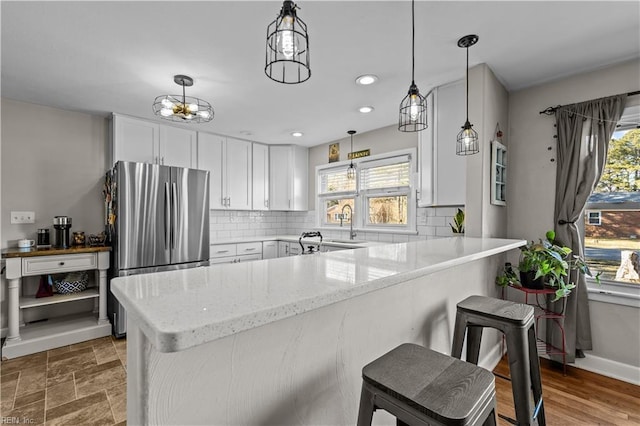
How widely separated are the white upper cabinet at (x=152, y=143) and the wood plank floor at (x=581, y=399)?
4.02 metres

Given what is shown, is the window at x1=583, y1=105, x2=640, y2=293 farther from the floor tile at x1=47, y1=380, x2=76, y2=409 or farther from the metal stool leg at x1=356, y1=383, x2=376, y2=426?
the floor tile at x1=47, y1=380, x2=76, y2=409

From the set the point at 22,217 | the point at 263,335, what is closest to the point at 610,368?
the point at 263,335

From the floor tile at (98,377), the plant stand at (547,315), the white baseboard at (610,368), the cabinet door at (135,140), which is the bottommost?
the floor tile at (98,377)

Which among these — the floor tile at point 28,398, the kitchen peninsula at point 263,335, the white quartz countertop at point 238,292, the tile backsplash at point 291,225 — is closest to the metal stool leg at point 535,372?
the kitchen peninsula at point 263,335

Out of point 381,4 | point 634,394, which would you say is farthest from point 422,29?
point 634,394

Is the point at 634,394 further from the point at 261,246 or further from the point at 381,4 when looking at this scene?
the point at 261,246

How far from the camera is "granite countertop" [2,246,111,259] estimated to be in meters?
2.55

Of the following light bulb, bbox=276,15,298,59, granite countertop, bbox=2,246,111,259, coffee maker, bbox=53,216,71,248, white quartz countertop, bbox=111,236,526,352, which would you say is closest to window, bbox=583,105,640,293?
white quartz countertop, bbox=111,236,526,352

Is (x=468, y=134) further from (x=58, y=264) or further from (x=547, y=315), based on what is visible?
(x=58, y=264)

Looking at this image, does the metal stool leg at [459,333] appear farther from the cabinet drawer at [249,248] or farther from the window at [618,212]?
the cabinet drawer at [249,248]

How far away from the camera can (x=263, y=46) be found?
199 cm

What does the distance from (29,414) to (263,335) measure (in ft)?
6.97

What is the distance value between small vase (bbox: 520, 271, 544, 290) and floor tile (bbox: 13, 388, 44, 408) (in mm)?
3599

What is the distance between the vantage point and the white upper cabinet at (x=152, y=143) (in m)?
3.28
